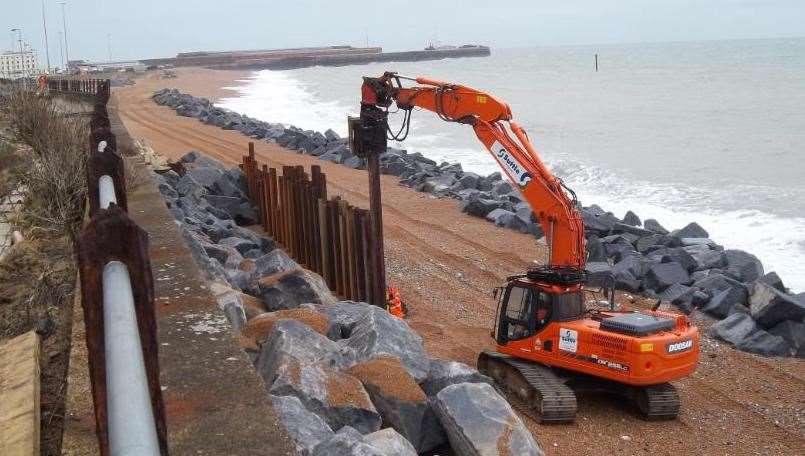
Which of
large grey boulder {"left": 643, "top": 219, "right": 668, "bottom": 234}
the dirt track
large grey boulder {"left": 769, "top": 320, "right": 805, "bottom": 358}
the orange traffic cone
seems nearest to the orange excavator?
the dirt track

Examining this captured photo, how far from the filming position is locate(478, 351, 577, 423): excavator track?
7910mm

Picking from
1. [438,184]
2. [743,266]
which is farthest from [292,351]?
[438,184]

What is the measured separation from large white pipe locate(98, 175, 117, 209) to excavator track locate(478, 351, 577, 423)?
5502 millimetres

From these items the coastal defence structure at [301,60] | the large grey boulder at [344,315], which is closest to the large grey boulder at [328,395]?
the large grey boulder at [344,315]

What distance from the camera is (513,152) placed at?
952 cm

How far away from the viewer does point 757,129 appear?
35.6 metres

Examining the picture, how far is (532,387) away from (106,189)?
5.88 meters

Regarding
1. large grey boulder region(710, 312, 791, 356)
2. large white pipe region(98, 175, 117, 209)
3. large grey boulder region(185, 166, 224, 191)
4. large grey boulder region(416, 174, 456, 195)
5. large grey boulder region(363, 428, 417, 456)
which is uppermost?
large white pipe region(98, 175, 117, 209)

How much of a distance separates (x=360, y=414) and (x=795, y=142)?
98.7 feet

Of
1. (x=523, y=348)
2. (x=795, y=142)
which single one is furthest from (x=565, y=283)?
(x=795, y=142)

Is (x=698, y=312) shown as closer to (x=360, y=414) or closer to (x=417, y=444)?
(x=417, y=444)

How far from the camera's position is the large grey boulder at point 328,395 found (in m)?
5.13

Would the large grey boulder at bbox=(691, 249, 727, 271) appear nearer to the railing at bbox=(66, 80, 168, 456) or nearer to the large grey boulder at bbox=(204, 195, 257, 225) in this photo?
the large grey boulder at bbox=(204, 195, 257, 225)

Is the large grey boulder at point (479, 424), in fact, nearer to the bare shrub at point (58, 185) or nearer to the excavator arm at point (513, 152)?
the excavator arm at point (513, 152)
